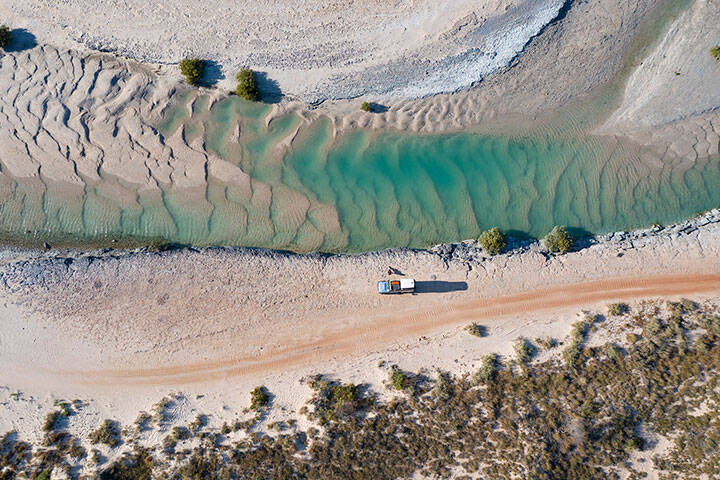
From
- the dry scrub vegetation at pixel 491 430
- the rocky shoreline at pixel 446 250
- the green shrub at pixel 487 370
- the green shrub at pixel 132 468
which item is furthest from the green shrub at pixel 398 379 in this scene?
the green shrub at pixel 132 468

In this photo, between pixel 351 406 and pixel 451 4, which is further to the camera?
pixel 451 4

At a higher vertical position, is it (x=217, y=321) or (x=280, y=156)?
(x=280, y=156)

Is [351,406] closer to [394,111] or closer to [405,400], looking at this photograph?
[405,400]

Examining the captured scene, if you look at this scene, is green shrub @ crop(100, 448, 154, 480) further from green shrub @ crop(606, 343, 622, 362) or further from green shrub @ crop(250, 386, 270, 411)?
green shrub @ crop(606, 343, 622, 362)

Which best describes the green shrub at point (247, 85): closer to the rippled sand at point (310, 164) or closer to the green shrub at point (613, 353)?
the rippled sand at point (310, 164)

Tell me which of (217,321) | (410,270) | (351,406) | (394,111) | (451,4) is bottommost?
(351,406)

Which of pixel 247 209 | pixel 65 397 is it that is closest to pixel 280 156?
pixel 247 209
